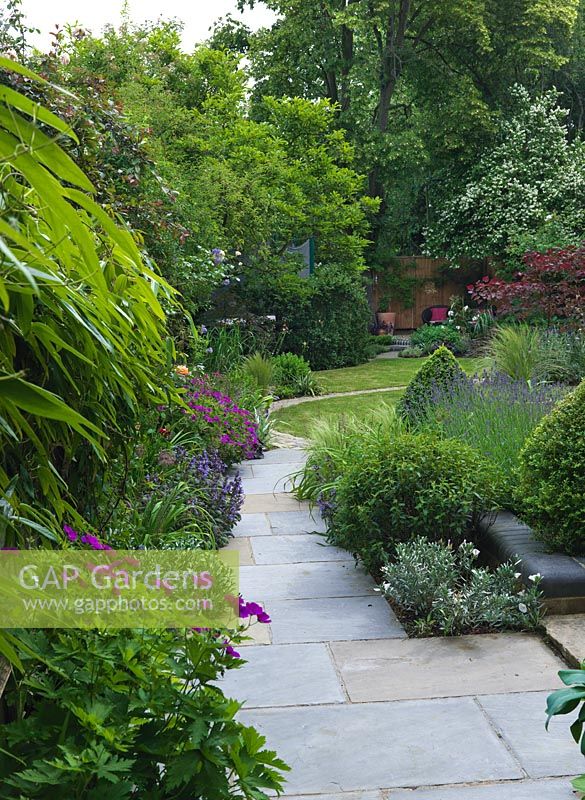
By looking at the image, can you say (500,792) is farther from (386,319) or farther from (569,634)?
(386,319)

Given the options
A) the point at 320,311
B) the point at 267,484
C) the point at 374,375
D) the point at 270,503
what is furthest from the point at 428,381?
the point at 320,311

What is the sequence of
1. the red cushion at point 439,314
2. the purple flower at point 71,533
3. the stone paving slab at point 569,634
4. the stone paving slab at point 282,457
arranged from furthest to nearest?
1. the red cushion at point 439,314
2. the stone paving slab at point 282,457
3. the stone paving slab at point 569,634
4. the purple flower at point 71,533

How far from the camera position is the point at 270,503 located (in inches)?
256

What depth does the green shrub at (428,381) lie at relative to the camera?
272 inches

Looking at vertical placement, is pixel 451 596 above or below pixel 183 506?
below

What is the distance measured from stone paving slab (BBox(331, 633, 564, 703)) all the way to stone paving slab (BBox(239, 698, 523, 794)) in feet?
0.40

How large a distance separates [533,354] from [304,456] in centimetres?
327

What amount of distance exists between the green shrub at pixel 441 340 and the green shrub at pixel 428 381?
31.0 ft

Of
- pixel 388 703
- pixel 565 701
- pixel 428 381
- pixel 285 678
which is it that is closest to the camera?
pixel 565 701

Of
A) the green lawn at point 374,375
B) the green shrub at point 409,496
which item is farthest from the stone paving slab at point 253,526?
the green lawn at point 374,375

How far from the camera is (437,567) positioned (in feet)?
13.4

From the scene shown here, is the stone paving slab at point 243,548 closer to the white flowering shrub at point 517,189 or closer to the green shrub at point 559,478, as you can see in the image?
the green shrub at point 559,478

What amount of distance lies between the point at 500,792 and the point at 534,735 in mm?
400

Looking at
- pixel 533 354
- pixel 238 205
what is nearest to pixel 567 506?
pixel 533 354
